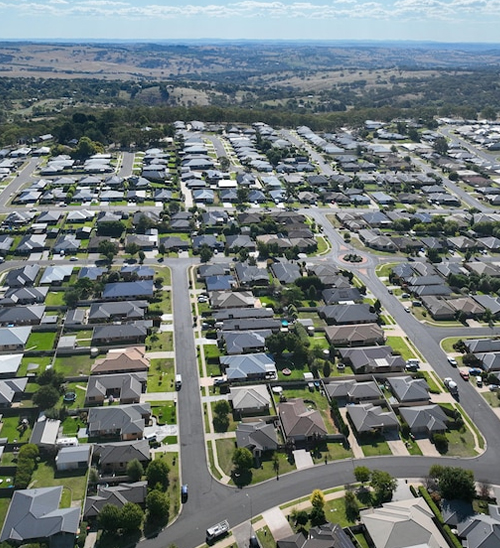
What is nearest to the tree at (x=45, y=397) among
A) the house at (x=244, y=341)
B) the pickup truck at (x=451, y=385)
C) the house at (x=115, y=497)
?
the house at (x=115, y=497)

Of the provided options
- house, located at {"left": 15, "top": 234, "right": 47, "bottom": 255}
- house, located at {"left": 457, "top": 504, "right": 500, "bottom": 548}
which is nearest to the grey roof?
house, located at {"left": 457, "top": 504, "right": 500, "bottom": 548}

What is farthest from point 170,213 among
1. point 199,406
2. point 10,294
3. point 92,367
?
point 199,406

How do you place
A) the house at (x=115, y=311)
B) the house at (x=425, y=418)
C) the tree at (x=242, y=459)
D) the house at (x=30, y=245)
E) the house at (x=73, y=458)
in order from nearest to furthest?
1. the tree at (x=242, y=459)
2. the house at (x=73, y=458)
3. the house at (x=425, y=418)
4. the house at (x=115, y=311)
5. the house at (x=30, y=245)

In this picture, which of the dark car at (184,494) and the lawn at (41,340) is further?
the lawn at (41,340)

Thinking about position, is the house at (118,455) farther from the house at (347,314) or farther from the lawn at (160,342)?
the house at (347,314)

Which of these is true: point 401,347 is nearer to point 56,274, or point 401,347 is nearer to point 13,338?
point 13,338

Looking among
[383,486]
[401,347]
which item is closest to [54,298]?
[401,347]

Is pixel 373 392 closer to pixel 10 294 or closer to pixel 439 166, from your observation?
pixel 10 294
